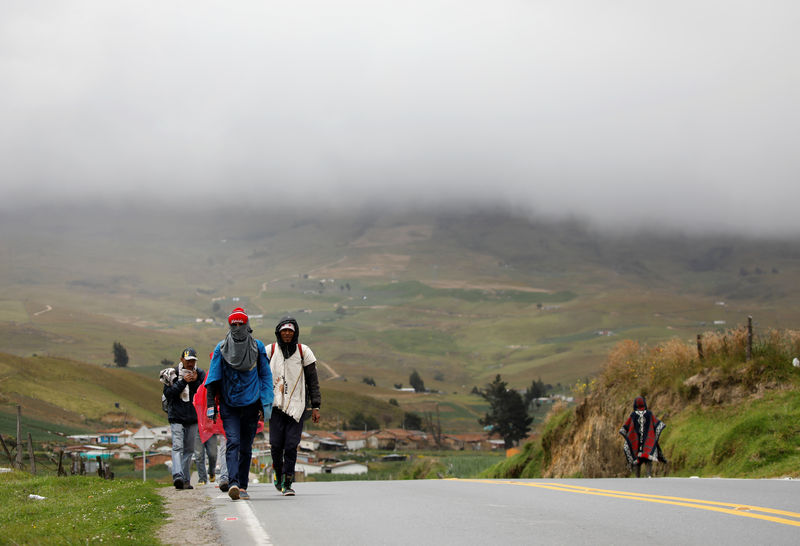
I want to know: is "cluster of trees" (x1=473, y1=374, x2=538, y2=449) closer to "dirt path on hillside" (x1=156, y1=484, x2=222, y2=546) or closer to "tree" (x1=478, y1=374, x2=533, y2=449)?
"tree" (x1=478, y1=374, x2=533, y2=449)

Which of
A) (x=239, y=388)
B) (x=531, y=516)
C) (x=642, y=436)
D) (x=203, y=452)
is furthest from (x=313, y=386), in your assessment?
(x=642, y=436)

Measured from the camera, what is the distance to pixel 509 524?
896cm

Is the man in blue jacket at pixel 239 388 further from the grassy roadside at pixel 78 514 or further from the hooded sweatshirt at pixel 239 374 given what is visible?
the grassy roadside at pixel 78 514

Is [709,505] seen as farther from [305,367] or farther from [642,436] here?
[642,436]

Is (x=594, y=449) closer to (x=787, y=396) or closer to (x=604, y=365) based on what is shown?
(x=604, y=365)

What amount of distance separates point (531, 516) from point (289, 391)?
531 centimetres

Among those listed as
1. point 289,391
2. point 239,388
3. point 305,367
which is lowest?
point 289,391

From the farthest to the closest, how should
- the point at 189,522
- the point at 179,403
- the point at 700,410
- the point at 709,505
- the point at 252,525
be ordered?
the point at 700,410 → the point at 179,403 → the point at 189,522 → the point at 709,505 → the point at 252,525

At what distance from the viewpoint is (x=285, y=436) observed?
45.6 feet

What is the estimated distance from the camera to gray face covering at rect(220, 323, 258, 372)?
43.0 feet

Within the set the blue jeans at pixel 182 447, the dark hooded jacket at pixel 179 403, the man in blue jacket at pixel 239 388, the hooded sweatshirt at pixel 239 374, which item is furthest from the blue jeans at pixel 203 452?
the hooded sweatshirt at pixel 239 374

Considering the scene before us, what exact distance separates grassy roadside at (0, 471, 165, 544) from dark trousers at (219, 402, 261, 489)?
1123mm

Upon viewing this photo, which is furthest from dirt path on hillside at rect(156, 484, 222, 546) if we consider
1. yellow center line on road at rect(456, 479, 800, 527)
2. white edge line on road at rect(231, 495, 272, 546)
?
yellow center line on road at rect(456, 479, 800, 527)

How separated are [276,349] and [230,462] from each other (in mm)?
1957
